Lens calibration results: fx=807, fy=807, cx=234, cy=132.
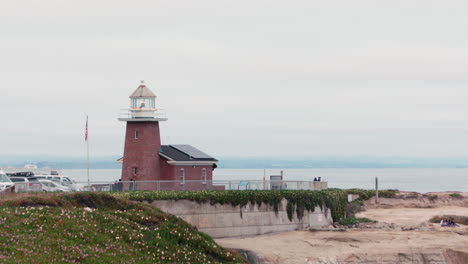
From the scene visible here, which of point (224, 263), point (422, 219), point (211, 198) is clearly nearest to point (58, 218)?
point (224, 263)

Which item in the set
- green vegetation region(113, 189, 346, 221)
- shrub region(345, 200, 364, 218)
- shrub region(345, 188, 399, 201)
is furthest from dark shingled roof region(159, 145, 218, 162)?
shrub region(345, 188, 399, 201)

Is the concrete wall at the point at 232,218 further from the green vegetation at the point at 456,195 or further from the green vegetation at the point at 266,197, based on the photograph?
the green vegetation at the point at 456,195

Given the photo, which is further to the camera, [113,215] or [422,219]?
[422,219]

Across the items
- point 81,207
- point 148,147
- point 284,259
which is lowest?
point 284,259

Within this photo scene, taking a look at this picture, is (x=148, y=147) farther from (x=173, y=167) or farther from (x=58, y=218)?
(x=58, y=218)

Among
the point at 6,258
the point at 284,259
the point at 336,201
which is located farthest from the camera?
the point at 336,201

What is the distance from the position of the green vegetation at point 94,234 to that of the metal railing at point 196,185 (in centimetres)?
1257

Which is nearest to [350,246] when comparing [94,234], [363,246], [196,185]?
[363,246]

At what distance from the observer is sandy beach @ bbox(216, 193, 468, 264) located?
4109 cm

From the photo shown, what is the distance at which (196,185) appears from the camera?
5019 centimetres

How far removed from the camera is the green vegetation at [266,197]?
4494 cm

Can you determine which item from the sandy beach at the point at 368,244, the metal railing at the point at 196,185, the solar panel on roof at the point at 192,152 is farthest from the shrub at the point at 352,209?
the solar panel on roof at the point at 192,152

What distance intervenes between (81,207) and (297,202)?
18.2 meters

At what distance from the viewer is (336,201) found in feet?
176
